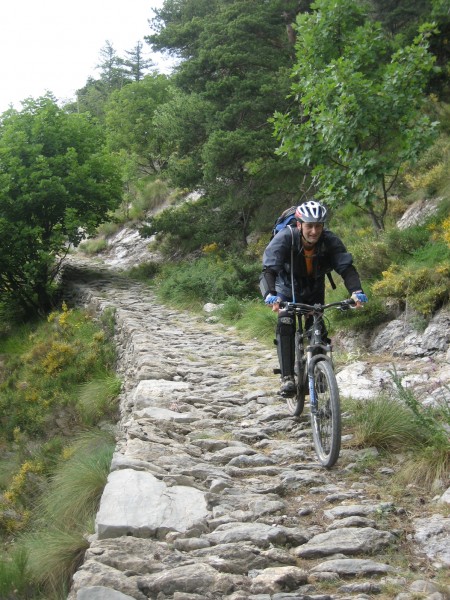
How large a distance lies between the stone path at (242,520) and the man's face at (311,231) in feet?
5.99

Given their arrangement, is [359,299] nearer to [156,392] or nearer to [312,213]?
[312,213]

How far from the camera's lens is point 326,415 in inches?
186

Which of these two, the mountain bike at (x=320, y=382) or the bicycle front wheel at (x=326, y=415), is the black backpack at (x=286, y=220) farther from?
the bicycle front wheel at (x=326, y=415)

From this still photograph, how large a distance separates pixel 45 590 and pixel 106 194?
634 inches

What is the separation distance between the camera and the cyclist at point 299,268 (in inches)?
203

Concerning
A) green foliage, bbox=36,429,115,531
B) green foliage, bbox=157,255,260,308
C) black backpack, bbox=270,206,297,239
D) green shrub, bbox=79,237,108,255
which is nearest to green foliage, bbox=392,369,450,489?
black backpack, bbox=270,206,297,239

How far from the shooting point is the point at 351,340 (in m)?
8.41

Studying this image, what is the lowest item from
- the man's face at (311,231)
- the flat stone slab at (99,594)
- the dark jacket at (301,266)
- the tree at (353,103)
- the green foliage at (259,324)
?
the flat stone slab at (99,594)

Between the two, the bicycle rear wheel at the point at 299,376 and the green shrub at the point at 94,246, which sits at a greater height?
the green shrub at the point at 94,246

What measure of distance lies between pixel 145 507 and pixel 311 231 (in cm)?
267

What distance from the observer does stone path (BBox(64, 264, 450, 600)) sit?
2955mm

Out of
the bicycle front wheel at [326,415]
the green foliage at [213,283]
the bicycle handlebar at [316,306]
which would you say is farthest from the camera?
the green foliage at [213,283]

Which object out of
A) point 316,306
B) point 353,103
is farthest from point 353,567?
point 353,103

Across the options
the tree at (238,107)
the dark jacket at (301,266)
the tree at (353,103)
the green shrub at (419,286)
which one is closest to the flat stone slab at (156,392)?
the dark jacket at (301,266)
